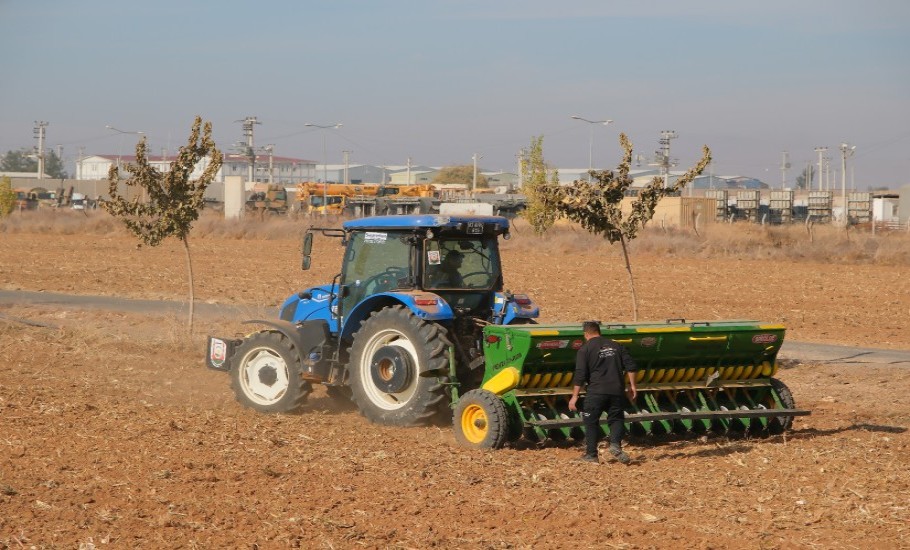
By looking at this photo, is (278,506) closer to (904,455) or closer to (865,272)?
(904,455)

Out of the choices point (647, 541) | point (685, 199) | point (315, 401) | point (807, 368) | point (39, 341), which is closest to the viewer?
point (647, 541)

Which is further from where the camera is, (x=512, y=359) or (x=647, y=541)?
(x=512, y=359)

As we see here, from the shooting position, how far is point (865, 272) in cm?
3275

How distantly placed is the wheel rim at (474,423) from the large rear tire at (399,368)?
448 mm

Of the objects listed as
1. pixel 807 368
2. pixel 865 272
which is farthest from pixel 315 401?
pixel 865 272

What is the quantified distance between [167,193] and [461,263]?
8403 millimetres

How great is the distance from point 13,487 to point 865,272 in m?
28.5

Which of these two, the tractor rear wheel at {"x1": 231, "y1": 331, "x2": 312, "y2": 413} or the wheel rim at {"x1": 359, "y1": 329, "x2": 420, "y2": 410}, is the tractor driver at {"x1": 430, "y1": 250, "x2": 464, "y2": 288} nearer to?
the wheel rim at {"x1": 359, "y1": 329, "x2": 420, "y2": 410}

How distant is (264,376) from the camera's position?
1274 cm

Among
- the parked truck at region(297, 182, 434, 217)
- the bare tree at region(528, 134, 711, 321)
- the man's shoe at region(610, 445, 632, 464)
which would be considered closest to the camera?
the man's shoe at region(610, 445, 632, 464)

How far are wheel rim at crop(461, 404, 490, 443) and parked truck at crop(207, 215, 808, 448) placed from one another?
12 mm

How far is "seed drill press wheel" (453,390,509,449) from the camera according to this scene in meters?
10.3

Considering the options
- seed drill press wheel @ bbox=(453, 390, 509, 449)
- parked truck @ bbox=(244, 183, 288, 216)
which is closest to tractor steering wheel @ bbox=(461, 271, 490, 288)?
seed drill press wheel @ bbox=(453, 390, 509, 449)

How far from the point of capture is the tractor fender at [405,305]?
36.3 ft
